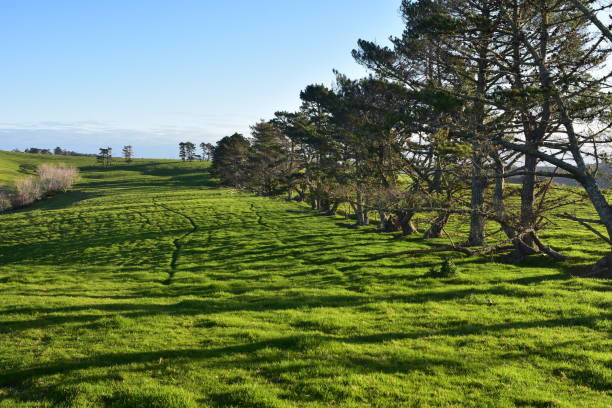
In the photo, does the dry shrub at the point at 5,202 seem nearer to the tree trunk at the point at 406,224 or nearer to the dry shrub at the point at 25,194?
the dry shrub at the point at 25,194

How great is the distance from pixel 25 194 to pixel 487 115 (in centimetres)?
11536

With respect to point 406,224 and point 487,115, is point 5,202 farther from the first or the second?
point 487,115

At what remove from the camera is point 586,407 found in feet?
26.1

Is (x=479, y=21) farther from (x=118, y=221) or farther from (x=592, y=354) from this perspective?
(x=118, y=221)

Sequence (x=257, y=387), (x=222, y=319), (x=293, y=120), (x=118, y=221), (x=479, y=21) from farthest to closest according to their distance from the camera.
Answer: (x=293, y=120), (x=118, y=221), (x=479, y=21), (x=222, y=319), (x=257, y=387)

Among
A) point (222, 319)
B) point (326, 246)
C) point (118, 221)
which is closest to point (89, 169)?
Answer: point (118, 221)

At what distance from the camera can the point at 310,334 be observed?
12.4 metres

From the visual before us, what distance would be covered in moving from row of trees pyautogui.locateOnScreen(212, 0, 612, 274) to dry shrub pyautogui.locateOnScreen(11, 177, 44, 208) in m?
94.5

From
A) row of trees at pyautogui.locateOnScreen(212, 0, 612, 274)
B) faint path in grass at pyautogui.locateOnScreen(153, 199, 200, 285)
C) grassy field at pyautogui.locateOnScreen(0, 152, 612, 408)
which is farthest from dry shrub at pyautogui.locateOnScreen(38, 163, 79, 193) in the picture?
row of trees at pyautogui.locateOnScreen(212, 0, 612, 274)

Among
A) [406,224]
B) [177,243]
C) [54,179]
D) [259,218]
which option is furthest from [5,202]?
[406,224]

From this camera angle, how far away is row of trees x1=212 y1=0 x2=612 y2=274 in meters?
18.1

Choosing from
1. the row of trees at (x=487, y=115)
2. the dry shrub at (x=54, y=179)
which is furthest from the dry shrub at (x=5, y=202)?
the row of trees at (x=487, y=115)

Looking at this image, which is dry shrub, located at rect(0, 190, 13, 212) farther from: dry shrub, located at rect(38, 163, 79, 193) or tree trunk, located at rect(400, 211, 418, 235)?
tree trunk, located at rect(400, 211, 418, 235)

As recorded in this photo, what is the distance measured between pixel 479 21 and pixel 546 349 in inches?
562
